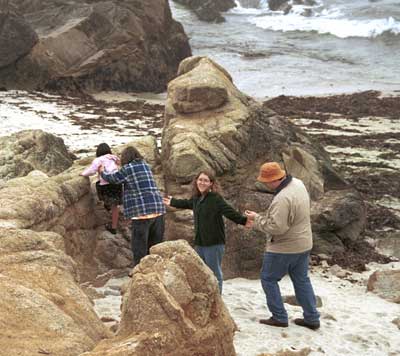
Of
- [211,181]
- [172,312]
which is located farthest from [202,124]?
[172,312]

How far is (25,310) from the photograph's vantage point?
420 cm

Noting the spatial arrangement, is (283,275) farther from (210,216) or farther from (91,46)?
(91,46)

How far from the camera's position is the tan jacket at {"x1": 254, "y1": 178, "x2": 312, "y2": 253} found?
5.77 metres

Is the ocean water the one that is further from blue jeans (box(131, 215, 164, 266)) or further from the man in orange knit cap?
the man in orange knit cap

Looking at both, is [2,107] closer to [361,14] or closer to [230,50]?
[230,50]

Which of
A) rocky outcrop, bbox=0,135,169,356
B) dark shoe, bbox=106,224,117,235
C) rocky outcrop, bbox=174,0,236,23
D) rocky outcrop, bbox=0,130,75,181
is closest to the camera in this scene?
rocky outcrop, bbox=0,135,169,356

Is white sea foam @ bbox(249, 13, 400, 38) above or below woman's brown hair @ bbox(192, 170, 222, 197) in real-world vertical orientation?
below

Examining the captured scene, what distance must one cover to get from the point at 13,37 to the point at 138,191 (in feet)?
65.0

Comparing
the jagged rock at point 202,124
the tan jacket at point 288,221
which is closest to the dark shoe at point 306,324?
the tan jacket at point 288,221

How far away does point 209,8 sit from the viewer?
170ft

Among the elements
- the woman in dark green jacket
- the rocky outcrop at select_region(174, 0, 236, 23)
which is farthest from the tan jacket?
the rocky outcrop at select_region(174, 0, 236, 23)

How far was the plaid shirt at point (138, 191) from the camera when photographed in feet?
22.3

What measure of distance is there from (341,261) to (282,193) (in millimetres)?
4172

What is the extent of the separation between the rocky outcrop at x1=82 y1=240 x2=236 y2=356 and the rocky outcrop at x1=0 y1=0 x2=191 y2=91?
21.3 m
